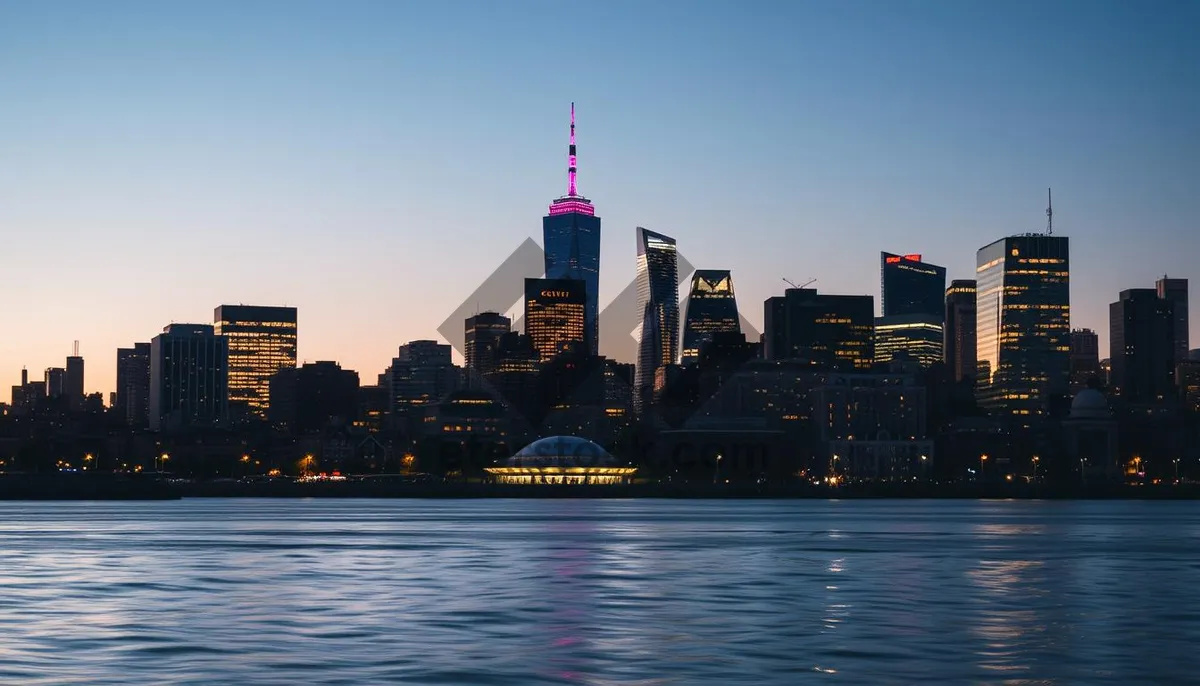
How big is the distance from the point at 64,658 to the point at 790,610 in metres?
20.3

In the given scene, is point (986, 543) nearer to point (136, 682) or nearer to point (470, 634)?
point (470, 634)

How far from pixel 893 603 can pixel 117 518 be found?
343 feet

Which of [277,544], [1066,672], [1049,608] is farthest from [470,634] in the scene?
[277,544]

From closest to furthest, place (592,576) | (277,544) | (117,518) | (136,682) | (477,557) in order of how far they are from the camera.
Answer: (136,682), (592,576), (477,557), (277,544), (117,518)

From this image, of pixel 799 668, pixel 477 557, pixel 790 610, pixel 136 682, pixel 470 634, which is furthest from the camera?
pixel 477 557

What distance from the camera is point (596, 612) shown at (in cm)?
4447

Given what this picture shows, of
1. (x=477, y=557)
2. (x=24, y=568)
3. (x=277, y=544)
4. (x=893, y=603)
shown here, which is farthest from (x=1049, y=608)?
(x=277, y=544)

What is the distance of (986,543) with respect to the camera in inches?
3519

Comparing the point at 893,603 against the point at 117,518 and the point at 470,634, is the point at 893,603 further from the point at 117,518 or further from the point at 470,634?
the point at 117,518

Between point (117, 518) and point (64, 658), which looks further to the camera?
point (117, 518)

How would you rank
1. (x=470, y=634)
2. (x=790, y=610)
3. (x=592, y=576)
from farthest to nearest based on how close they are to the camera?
1. (x=592, y=576)
2. (x=790, y=610)
3. (x=470, y=634)

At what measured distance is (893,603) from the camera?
155ft

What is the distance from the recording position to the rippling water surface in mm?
32156

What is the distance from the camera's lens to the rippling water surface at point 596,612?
3216cm
